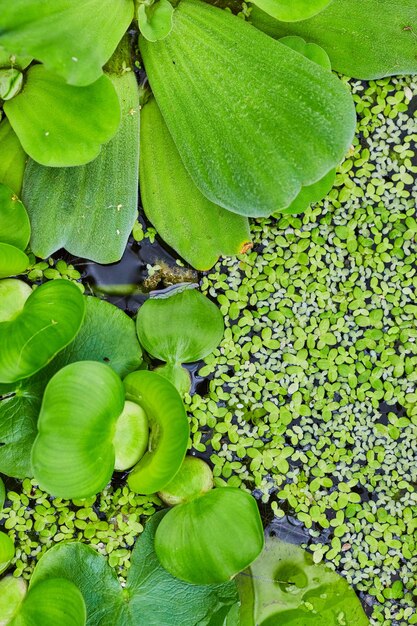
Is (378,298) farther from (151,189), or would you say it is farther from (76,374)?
(76,374)

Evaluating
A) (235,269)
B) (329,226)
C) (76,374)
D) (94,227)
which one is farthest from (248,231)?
(76,374)

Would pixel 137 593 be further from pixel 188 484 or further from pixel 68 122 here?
pixel 68 122

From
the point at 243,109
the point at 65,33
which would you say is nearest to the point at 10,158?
the point at 65,33

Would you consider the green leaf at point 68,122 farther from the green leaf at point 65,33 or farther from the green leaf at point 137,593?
the green leaf at point 137,593

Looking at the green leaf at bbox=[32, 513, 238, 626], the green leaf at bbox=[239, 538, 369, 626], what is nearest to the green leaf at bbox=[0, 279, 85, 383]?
the green leaf at bbox=[32, 513, 238, 626]

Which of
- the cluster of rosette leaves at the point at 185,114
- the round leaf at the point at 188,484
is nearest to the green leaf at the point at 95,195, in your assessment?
the cluster of rosette leaves at the point at 185,114

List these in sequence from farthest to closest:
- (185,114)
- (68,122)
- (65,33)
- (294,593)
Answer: (294,593)
(185,114)
(68,122)
(65,33)
